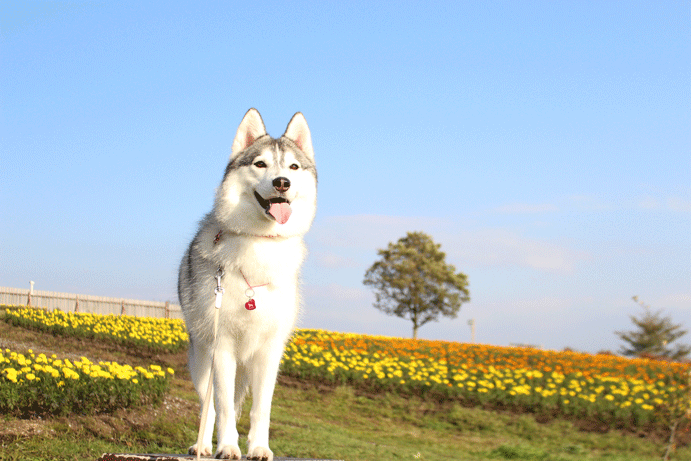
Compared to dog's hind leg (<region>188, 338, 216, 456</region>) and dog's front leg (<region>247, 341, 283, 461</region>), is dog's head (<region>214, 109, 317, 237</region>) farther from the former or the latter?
dog's hind leg (<region>188, 338, 216, 456</region>)

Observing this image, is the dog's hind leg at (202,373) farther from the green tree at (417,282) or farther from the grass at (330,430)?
the green tree at (417,282)

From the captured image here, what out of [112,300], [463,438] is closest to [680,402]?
[463,438]

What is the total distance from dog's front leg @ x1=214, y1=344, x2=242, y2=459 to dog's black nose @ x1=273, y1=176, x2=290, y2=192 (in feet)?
3.63

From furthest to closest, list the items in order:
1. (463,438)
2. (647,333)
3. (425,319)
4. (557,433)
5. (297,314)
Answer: (425,319)
(647,333)
(557,433)
(463,438)
(297,314)

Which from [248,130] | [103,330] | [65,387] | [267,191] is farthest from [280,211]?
[103,330]

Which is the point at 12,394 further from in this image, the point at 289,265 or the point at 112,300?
the point at 112,300

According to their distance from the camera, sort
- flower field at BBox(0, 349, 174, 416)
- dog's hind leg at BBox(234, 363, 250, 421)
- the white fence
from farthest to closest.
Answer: the white fence, flower field at BBox(0, 349, 174, 416), dog's hind leg at BBox(234, 363, 250, 421)

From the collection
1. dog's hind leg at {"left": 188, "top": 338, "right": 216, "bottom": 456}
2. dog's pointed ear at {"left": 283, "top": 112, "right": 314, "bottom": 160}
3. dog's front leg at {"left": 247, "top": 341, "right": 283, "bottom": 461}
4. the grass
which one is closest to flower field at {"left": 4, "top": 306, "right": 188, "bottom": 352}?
the grass

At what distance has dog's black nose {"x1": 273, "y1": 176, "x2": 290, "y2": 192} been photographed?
3396 mm

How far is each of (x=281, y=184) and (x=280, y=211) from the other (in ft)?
0.64

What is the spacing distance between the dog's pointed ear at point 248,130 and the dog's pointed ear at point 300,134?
20 cm

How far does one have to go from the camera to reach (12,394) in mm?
6398

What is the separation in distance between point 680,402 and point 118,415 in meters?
9.55

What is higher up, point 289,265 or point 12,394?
point 289,265
